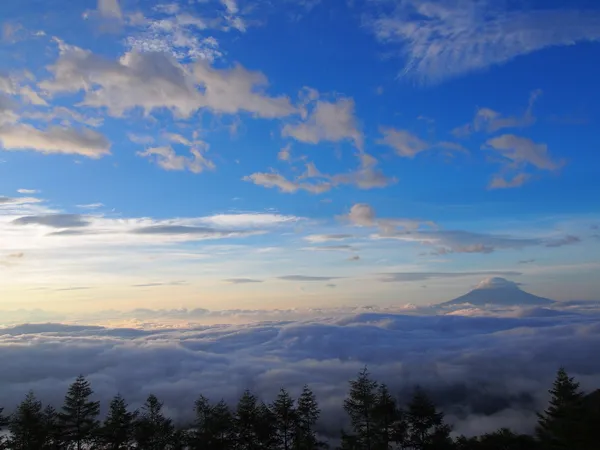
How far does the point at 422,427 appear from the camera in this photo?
155 ft

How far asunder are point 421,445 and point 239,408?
20.4 meters

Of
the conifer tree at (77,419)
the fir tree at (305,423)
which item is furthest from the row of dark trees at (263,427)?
the fir tree at (305,423)

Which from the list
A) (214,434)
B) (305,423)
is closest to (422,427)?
(305,423)

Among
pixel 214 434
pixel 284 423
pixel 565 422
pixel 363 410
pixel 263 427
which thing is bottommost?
pixel 214 434

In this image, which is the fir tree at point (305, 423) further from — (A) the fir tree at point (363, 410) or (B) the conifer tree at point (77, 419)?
(B) the conifer tree at point (77, 419)

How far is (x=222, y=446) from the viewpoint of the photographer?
47219 mm

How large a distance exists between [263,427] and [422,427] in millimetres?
17220

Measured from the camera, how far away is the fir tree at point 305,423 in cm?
4753

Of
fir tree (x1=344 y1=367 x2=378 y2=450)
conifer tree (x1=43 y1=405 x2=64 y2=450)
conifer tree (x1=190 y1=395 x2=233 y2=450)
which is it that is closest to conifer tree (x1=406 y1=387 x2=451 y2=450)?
fir tree (x1=344 y1=367 x2=378 y2=450)

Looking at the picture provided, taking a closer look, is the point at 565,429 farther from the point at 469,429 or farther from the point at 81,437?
the point at 469,429

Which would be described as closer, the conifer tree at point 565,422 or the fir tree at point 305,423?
the conifer tree at point 565,422

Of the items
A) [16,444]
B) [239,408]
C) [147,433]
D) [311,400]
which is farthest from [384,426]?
[16,444]

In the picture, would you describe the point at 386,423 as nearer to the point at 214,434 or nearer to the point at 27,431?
the point at 214,434

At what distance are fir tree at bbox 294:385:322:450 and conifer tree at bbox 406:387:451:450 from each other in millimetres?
10099
